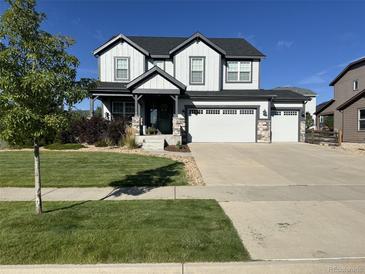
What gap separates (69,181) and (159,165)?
139 inches

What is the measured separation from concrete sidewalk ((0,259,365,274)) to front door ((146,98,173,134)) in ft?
61.8

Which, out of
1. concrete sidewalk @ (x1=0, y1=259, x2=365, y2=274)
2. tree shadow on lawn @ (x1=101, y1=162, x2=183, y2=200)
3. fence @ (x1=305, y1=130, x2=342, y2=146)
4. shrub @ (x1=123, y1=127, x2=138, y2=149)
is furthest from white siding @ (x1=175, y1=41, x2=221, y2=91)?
concrete sidewalk @ (x1=0, y1=259, x2=365, y2=274)

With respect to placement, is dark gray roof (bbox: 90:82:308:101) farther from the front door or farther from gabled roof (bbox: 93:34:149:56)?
gabled roof (bbox: 93:34:149:56)

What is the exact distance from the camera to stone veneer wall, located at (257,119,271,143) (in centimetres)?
2167

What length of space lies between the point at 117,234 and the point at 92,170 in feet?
19.3

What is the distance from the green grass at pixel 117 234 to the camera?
157 inches

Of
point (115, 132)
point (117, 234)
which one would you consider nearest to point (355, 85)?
point (115, 132)

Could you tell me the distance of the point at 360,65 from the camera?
2917 centimetres

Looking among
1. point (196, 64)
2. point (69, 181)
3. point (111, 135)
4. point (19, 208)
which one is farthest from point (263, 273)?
point (196, 64)

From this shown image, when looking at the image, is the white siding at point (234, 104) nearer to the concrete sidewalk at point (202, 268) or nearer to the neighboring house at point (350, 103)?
the neighboring house at point (350, 103)

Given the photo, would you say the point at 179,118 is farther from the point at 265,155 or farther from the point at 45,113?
the point at 45,113

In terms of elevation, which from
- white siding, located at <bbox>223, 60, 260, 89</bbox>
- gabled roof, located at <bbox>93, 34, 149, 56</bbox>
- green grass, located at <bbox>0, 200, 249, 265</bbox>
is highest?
gabled roof, located at <bbox>93, 34, 149, 56</bbox>

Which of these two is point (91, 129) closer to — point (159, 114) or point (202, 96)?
point (159, 114)

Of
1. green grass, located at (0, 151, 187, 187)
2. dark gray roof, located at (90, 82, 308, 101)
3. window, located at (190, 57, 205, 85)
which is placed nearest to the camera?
green grass, located at (0, 151, 187, 187)
